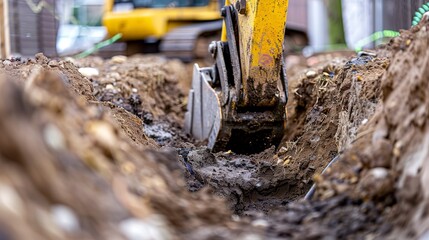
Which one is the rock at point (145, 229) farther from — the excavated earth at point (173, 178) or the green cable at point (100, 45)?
the green cable at point (100, 45)

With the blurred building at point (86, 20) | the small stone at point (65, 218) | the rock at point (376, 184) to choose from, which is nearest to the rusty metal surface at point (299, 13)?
the blurred building at point (86, 20)

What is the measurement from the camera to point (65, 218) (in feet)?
6.63

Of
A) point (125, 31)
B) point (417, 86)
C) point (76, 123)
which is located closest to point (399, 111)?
point (417, 86)

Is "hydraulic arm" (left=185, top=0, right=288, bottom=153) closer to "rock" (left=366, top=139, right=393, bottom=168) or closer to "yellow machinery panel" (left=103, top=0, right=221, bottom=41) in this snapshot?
"rock" (left=366, top=139, right=393, bottom=168)

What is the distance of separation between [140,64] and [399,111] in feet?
22.2

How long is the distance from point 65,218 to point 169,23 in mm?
11063

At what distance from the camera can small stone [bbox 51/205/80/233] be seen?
2.00 metres

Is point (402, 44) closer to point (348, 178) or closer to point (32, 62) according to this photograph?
point (348, 178)

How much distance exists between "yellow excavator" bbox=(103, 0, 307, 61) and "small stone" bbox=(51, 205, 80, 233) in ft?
33.0

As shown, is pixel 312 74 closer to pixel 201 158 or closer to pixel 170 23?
pixel 201 158

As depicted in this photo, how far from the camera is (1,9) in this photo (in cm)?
859

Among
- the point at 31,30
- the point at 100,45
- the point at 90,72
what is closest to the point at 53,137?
the point at 90,72

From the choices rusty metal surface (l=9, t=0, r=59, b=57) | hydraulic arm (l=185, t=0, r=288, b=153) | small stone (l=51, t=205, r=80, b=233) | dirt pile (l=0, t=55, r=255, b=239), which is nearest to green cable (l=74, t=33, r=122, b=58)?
rusty metal surface (l=9, t=0, r=59, b=57)

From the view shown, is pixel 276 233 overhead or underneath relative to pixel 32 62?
underneath
